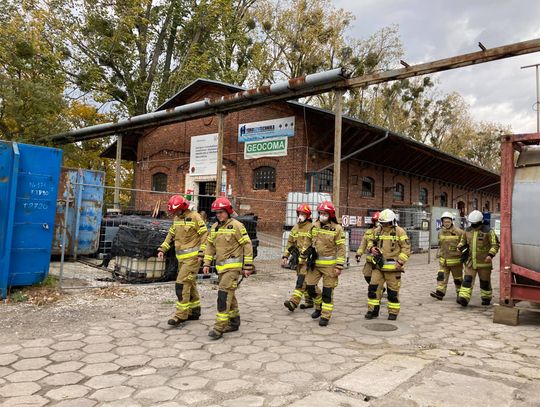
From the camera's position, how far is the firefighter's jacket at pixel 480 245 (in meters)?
7.36

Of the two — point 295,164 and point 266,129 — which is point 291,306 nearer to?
point 295,164

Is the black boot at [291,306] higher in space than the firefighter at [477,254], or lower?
lower

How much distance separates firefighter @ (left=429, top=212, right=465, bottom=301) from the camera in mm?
7887

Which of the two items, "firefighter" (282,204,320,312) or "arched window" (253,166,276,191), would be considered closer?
"firefighter" (282,204,320,312)

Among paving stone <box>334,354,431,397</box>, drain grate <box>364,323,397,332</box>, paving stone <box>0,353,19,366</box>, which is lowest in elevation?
paving stone <box>0,353,19,366</box>

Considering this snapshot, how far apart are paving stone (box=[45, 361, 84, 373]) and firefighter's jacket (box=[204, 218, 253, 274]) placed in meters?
1.96

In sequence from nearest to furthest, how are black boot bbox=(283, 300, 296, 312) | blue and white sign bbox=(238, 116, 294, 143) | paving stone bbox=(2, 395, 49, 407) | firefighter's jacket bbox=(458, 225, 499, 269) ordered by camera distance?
paving stone bbox=(2, 395, 49, 407)
black boot bbox=(283, 300, 296, 312)
firefighter's jacket bbox=(458, 225, 499, 269)
blue and white sign bbox=(238, 116, 294, 143)

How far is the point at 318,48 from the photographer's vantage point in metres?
30.2

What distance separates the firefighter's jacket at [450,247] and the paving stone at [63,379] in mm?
6578

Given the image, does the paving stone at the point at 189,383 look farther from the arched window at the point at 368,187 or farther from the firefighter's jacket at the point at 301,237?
the arched window at the point at 368,187

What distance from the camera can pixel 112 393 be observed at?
11.5ft

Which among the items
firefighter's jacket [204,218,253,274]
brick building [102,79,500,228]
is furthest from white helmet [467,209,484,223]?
brick building [102,79,500,228]

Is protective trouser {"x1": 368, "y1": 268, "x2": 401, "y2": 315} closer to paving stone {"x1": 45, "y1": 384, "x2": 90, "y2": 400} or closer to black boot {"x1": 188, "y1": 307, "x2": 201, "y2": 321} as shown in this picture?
black boot {"x1": 188, "y1": 307, "x2": 201, "y2": 321}

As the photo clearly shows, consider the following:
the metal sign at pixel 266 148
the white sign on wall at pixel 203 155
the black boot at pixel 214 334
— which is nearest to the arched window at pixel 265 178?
the metal sign at pixel 266 148
